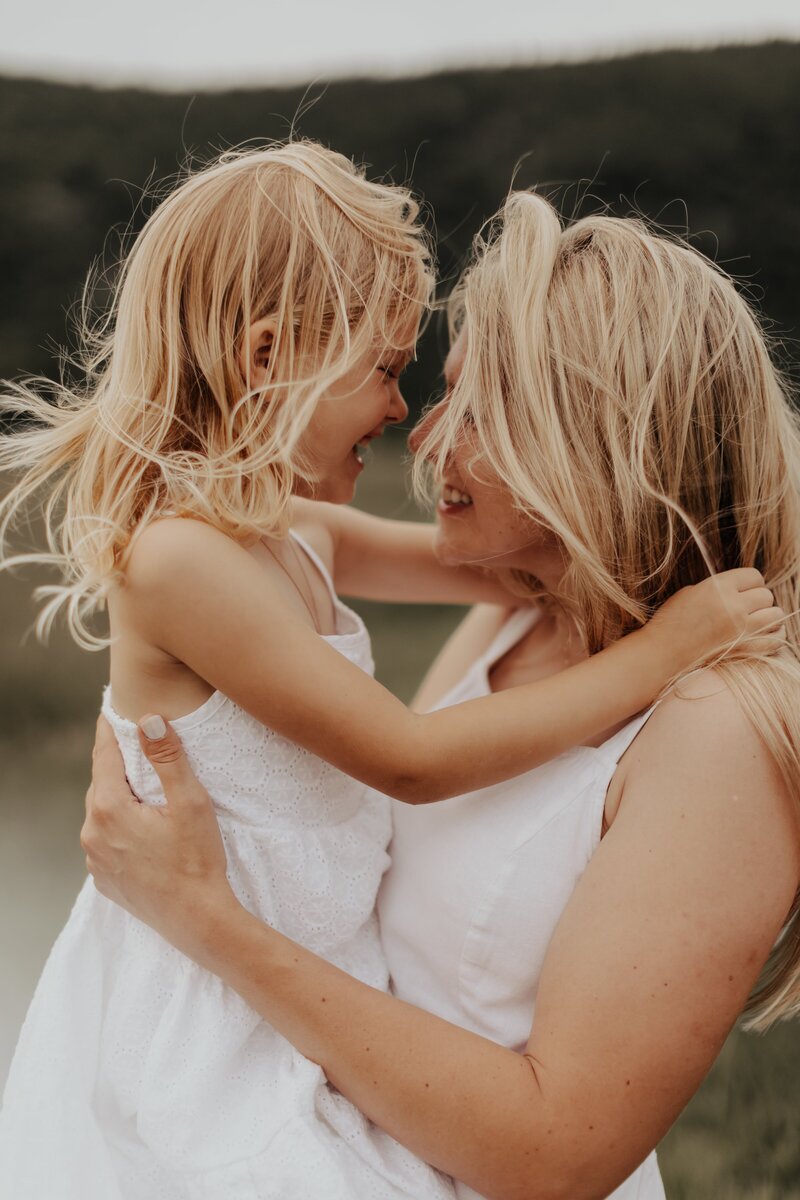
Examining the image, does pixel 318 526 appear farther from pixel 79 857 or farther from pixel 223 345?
pixel 79 857

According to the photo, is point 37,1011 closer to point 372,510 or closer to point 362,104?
point 372,510

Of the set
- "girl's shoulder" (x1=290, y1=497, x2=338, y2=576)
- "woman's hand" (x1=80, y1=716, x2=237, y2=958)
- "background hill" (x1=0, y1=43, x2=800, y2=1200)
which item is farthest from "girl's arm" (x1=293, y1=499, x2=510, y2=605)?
"background hill" (x1=0, y1=43, x2=800, y2=1200)

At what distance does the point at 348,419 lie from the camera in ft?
5.47

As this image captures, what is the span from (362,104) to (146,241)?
4.55 metres

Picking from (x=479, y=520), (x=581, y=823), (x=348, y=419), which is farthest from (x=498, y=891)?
(x=348, y=419)

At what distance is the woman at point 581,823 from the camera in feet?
3.97

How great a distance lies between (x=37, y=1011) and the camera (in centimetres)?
151

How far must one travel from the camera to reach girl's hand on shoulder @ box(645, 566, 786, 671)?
1.47 meters

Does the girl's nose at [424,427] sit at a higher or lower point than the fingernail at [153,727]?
higher

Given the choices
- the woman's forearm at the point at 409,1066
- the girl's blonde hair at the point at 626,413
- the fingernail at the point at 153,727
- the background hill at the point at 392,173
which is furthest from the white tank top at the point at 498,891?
the background hill at the point at 392,173

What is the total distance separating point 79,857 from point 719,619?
3.15 meters

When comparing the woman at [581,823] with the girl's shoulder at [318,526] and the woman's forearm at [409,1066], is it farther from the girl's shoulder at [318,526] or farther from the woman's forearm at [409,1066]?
the girl's shoulder at [318,526]

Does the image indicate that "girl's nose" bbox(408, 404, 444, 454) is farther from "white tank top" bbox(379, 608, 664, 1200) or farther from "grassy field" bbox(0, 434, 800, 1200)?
"grassy field" bbox(0, 434, 800, 1200)

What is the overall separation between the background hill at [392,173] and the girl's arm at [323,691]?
2.66 m
